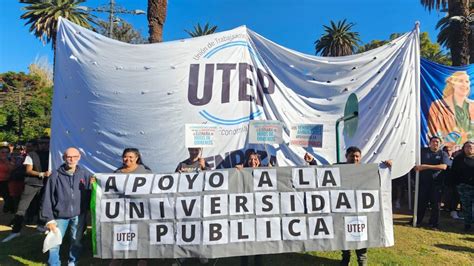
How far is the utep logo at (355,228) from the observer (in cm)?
450

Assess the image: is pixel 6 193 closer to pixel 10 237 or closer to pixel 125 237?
pixel 10 237

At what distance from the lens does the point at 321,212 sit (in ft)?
14.9

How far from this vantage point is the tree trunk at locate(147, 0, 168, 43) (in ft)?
37.9

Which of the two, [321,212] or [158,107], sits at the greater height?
[158,107]

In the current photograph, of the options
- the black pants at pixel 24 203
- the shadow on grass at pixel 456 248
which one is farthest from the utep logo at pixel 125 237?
the shadow on grass at pixel 456 248

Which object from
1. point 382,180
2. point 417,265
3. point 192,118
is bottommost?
point 417,265

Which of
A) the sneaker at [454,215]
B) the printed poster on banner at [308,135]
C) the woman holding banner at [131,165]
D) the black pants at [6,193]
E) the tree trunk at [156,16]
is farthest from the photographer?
the tree trunk at [156,16]

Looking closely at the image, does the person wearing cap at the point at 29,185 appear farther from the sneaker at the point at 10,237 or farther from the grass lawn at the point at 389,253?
the grass lawn at the point at 389,253

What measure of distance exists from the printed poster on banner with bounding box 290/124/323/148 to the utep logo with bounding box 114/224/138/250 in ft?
9.10

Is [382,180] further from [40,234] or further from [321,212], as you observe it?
[40,234]

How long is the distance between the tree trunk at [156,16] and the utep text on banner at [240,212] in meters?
8.10

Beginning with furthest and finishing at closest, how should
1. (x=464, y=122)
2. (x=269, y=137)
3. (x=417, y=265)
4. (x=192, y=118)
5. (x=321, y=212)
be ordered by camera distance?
(x=464, y=122) → (x=192, y=118) → (x=269, y=137) → (x=417, y=265) → (x=321, y=212)

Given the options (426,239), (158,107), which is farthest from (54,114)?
(426,239)

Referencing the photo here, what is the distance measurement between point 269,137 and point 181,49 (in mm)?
2168
